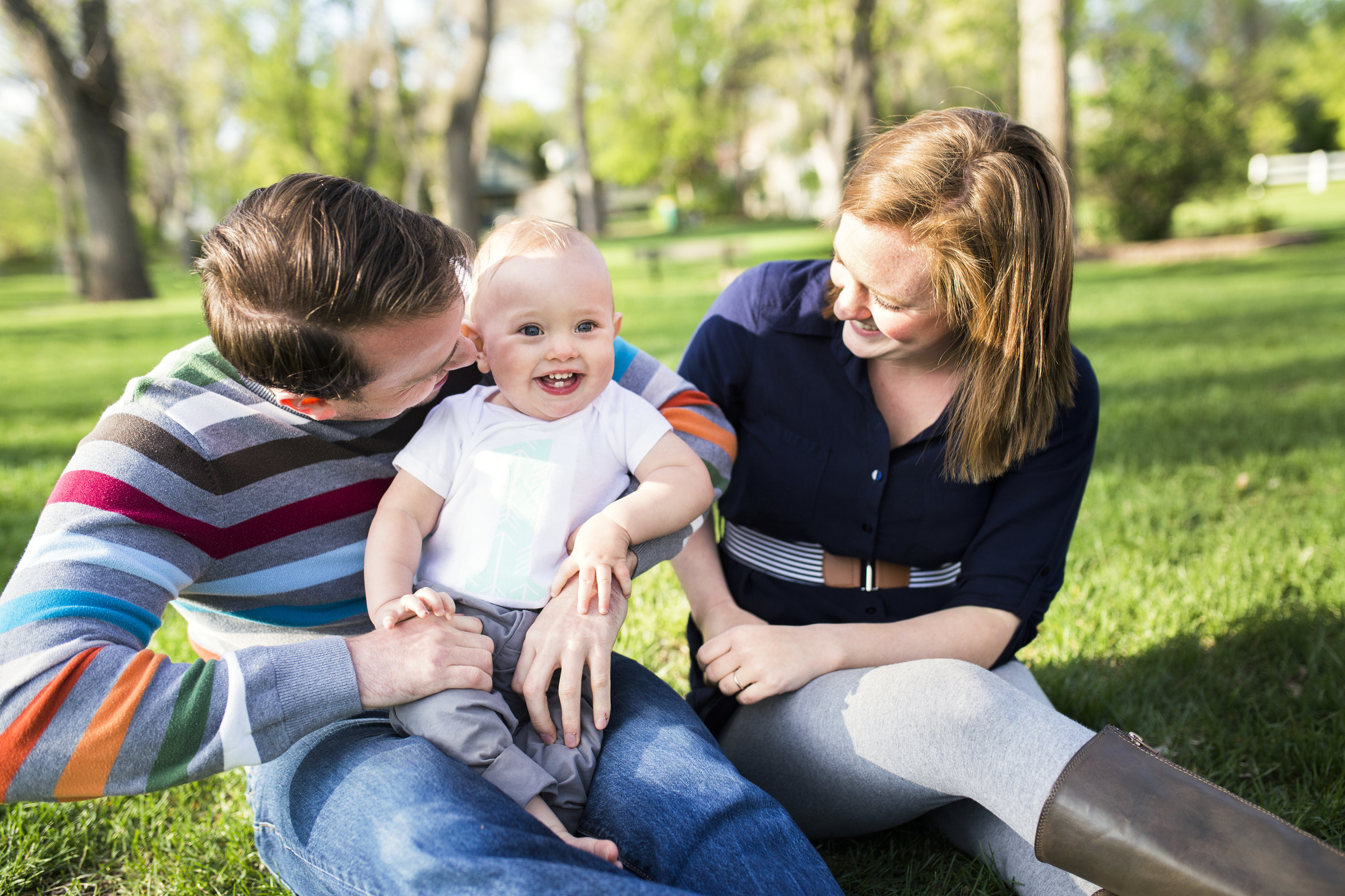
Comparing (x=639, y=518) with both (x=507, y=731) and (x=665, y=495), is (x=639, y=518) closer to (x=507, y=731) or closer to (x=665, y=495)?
(x=665, y=495)

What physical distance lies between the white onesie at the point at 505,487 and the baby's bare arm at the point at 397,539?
24mm

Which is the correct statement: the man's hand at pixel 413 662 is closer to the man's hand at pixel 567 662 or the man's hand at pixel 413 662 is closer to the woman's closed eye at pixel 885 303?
the man's hand at pixel 567 662

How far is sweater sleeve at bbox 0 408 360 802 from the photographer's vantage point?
4.15 ft

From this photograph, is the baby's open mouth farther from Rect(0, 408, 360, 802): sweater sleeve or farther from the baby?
Rect(0, 408, 360, 802): sweater sleeve

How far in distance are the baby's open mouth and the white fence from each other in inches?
1625

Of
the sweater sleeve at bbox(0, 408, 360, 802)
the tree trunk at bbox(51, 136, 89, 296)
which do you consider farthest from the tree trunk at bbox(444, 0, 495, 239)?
the sweater sleeve at bbox(0, 408, 360, 802)

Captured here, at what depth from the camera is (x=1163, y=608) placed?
308 cm

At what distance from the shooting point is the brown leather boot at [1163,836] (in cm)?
129

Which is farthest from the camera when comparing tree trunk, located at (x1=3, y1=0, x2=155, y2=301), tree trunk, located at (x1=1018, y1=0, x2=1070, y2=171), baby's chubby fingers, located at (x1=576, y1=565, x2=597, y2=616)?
tree trunk, located at (x1=3, y1=0, x2=155, y2=301)

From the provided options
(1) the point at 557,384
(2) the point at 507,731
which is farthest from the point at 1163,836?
(1) the point at 557,384

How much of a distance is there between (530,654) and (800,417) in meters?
0.85

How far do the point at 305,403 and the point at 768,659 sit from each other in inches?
39.4

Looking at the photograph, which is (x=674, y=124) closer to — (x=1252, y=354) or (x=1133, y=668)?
(x=1252, y=354)

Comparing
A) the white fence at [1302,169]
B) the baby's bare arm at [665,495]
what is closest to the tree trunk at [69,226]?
the baby's bare arm at [665,495]
